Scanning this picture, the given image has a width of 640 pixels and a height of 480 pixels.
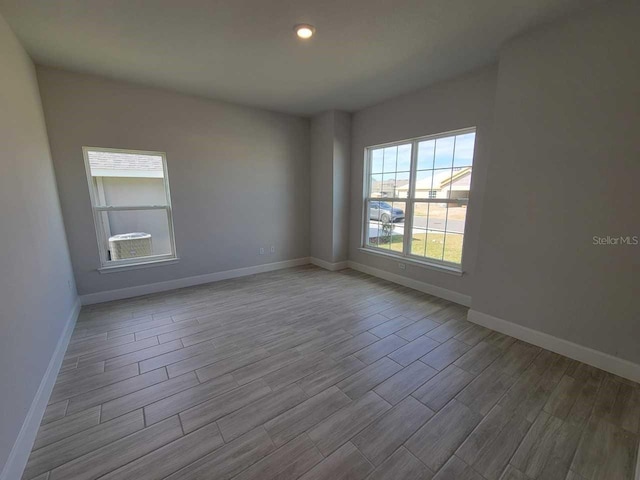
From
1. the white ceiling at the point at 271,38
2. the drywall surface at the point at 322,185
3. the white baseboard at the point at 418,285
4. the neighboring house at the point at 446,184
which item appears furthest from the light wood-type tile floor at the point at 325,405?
the white ceiling at the point at 271,38

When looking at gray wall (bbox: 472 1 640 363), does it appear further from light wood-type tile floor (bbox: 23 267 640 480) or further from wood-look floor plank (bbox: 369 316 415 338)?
wood-look floor plank (bbox: 369 316 415 338)

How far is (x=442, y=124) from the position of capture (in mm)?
3287

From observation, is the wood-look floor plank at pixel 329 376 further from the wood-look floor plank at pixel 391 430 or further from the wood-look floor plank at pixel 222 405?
the wood-look floor plank at pixel 391 430

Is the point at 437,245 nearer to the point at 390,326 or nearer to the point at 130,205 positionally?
the point at 390,326

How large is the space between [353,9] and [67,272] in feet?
12.5

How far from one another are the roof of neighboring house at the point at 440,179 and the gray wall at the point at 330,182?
1.39 meters

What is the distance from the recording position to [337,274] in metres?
4.59

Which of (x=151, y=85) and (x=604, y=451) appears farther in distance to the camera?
(x=151, y=85)

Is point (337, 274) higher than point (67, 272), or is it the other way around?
point (67, 272)

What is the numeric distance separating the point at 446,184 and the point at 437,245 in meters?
0.82

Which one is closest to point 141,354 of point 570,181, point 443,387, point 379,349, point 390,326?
point 379,349

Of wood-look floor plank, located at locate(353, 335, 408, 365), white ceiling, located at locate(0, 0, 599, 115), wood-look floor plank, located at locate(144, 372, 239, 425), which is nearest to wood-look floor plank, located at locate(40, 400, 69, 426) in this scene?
wood-look floor plank, located at locate(144, 372, 239, 425)

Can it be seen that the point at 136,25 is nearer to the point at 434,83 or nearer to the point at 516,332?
the point at 434,83

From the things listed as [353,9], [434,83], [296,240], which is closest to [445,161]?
[434,83]
